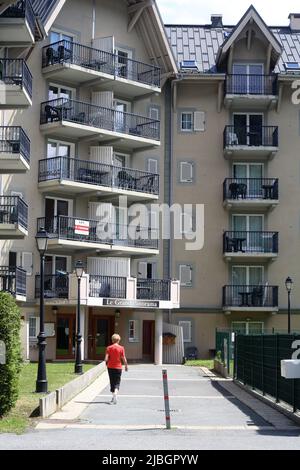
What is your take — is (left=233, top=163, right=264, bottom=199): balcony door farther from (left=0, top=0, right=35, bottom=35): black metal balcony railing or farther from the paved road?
the paved road

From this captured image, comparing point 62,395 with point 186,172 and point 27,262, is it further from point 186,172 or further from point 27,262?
point 186,172

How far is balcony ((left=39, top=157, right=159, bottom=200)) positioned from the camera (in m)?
40.8

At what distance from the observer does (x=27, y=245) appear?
132 ft

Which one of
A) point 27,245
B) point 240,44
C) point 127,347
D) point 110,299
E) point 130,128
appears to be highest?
point 240,44

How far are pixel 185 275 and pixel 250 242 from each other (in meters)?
4.36

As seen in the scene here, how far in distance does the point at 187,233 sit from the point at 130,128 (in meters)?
7.17

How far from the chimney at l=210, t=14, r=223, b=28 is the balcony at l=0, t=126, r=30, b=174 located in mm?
21057

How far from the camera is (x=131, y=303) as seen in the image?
41219 mm

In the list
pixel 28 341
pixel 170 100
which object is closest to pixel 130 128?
pixel 170 100

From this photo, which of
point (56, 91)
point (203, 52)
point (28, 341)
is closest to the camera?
point (28, 341)

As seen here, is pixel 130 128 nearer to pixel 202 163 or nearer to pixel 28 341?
pixel 202 163

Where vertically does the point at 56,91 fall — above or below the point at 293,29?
below

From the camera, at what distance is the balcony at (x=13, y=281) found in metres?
35.8

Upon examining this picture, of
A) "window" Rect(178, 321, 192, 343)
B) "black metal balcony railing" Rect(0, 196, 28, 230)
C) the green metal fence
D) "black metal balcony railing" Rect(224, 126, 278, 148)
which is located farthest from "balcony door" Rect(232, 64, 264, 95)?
the green metal fence
